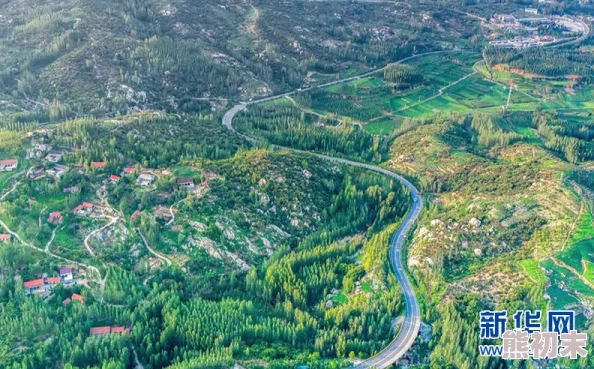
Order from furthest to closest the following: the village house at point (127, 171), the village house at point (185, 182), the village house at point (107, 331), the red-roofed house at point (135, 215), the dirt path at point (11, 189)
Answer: the village house at point (127, 171) < the village house at point (185, 182) < the red-roofed house at point (135, 215) < the dirt path at point (11, 189) < the village house at point (107, 331)

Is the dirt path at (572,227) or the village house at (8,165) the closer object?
the dirt path at (572,227)

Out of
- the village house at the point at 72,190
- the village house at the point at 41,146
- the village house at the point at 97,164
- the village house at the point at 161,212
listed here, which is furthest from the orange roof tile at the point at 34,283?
the village house at the point at 41,146

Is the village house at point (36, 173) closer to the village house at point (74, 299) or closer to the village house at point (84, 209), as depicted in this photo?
the village house at point (84, 209)

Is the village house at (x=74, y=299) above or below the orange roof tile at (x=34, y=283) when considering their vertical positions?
below

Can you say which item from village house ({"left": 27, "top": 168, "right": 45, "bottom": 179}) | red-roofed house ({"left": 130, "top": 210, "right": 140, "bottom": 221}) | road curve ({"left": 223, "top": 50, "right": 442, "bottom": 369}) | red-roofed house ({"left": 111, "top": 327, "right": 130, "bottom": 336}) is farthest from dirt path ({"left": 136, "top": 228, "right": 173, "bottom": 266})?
road curve ({"left": 223, "top": 50, "right": 442, "bottom": 369})

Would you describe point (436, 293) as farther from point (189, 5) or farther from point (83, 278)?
point (189, 5)

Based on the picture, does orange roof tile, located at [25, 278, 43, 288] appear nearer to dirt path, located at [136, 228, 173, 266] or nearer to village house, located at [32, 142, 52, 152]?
dirt path, located at [136, 228, 173, 266]
